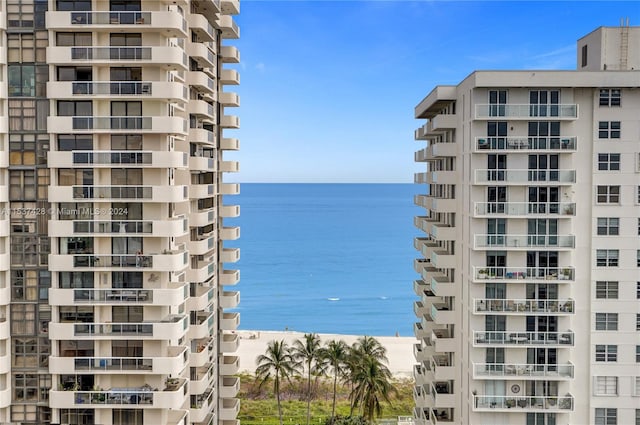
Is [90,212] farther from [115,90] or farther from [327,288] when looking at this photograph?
[327,288]

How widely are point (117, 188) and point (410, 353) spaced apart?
64.3 metres

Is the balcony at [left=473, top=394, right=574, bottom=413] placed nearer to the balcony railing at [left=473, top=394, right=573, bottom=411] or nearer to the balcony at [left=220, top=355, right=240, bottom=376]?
the balcony railing at [left=473, top=394, right=573, bottom=411]

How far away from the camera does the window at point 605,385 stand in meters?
36.6

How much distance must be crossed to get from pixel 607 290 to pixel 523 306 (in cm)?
482

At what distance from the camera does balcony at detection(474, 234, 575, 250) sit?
36000 mm

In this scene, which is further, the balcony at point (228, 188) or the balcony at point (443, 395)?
the balcony at point (228, 188)

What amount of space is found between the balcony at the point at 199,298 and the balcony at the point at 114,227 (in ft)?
21.9

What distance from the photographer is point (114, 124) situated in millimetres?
32188

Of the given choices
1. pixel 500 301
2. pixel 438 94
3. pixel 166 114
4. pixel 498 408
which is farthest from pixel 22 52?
pixel 498 408

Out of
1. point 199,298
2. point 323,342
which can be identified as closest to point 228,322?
point 199,298

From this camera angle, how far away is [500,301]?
3656 cm

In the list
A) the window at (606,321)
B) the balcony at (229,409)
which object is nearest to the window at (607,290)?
the window at (606,321)

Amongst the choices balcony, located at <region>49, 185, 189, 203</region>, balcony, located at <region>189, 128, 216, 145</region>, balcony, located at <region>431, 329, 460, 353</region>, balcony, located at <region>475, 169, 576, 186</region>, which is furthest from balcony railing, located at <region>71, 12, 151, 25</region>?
balcony, located at <region>431, 329, 460, 353</region>

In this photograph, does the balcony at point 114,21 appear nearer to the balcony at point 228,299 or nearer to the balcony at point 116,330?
the balcony at point 116,330
